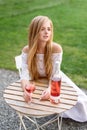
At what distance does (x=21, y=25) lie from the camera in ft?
26.8

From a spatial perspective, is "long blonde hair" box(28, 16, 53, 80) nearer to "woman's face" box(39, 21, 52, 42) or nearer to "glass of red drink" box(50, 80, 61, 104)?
"woman's face" box(39, 21, 52, 42)

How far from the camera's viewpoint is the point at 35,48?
3.76 m

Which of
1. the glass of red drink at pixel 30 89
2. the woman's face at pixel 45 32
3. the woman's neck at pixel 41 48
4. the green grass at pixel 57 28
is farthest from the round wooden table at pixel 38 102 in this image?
the green grass at pixel 57 28

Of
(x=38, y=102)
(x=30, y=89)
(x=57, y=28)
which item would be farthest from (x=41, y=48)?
(x=57, y=28)

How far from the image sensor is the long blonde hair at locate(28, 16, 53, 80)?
3.63m

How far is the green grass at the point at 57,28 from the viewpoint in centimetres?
601

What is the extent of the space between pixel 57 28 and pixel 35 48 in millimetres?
4223

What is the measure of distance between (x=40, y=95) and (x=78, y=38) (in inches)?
151

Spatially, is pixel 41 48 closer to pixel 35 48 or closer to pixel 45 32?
pixel 35 48

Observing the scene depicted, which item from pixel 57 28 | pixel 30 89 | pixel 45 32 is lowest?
pixel 57 28

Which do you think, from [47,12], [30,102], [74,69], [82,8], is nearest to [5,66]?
[74,69]

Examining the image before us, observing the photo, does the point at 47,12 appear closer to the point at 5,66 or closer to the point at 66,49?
the point at 66,49

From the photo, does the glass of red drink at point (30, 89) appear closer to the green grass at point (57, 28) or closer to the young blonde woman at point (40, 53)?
the young blonde woman at point (40, 53)

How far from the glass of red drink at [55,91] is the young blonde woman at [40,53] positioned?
3.7 inches
